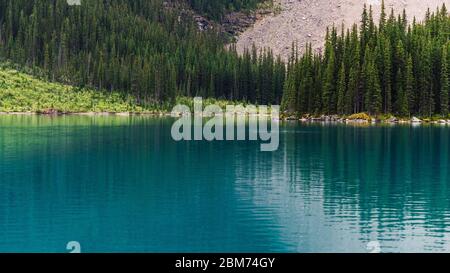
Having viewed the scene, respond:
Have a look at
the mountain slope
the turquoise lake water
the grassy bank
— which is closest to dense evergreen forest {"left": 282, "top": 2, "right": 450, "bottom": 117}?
the grassy bank

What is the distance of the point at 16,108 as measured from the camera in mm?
170250

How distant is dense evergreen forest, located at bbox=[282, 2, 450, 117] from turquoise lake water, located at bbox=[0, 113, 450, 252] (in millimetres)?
66345

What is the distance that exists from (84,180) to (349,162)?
25.4 meters

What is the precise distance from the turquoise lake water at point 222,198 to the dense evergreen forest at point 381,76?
66.3 metres

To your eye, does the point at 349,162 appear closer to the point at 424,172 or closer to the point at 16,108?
the point at 424,172

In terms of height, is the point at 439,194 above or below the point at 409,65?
below

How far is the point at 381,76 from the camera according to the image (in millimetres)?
147000

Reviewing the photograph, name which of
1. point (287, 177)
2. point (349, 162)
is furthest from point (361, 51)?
point (287, 177)

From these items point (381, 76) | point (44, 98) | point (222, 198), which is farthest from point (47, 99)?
point (222, 198)

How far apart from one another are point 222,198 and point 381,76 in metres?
108

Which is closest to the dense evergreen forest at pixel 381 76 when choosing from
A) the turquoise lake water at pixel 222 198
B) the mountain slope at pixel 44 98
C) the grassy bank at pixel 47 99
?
the grassy bank at pixel 47 99

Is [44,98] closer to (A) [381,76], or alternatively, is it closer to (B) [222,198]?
(A) [381,76]

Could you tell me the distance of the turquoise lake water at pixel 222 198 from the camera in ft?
111

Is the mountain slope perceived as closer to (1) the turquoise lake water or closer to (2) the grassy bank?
(2) the grassy bank
